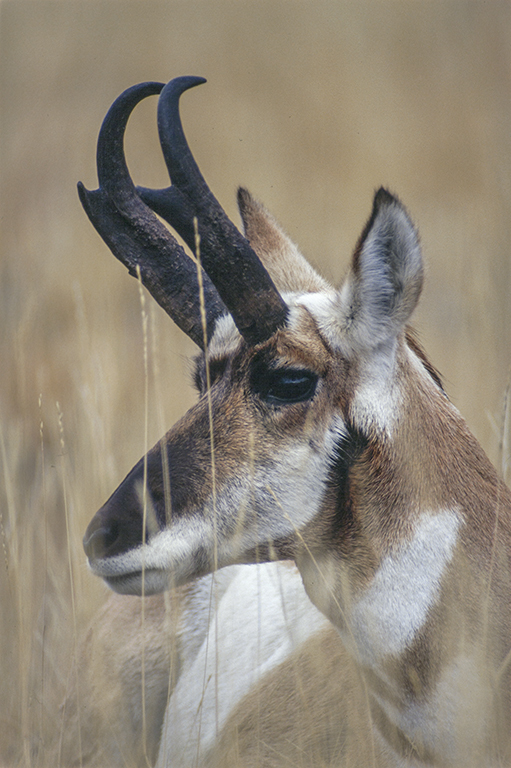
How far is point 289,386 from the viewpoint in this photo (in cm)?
213

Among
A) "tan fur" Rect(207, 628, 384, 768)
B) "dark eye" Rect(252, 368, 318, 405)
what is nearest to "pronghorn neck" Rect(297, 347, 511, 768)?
"dark eye" Rect(252, 368, 318, 405)

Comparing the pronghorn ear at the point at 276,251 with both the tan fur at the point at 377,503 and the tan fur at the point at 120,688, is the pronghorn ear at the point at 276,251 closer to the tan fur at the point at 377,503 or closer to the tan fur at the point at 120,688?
the tan fur at the point at 377,503

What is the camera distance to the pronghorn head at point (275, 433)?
2.07m

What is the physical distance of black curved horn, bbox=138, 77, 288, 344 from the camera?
212 centimetres

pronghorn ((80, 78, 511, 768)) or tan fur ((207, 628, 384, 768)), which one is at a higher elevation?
pronghorn ((80, 78, 511, 768))

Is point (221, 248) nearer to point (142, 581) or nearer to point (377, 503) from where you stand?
point (377, 503)

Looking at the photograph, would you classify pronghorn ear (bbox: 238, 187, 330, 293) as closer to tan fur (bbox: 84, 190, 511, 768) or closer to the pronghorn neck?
tan fur (bbox: 84, 190, 511, 768)

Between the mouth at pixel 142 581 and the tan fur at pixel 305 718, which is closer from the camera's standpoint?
the mouth at pixel 142 581

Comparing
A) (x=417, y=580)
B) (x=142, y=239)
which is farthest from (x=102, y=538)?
(x=142, y=239)

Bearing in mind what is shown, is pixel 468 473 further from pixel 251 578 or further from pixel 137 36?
pixel 137 36

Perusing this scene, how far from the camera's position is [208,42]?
4.79 meters

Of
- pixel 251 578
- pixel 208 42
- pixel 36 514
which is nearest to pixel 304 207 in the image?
pixel 208 42

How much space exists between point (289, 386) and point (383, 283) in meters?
0.44

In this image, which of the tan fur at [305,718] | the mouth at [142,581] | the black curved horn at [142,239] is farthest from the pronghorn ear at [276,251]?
the tan fur at [305,718]
